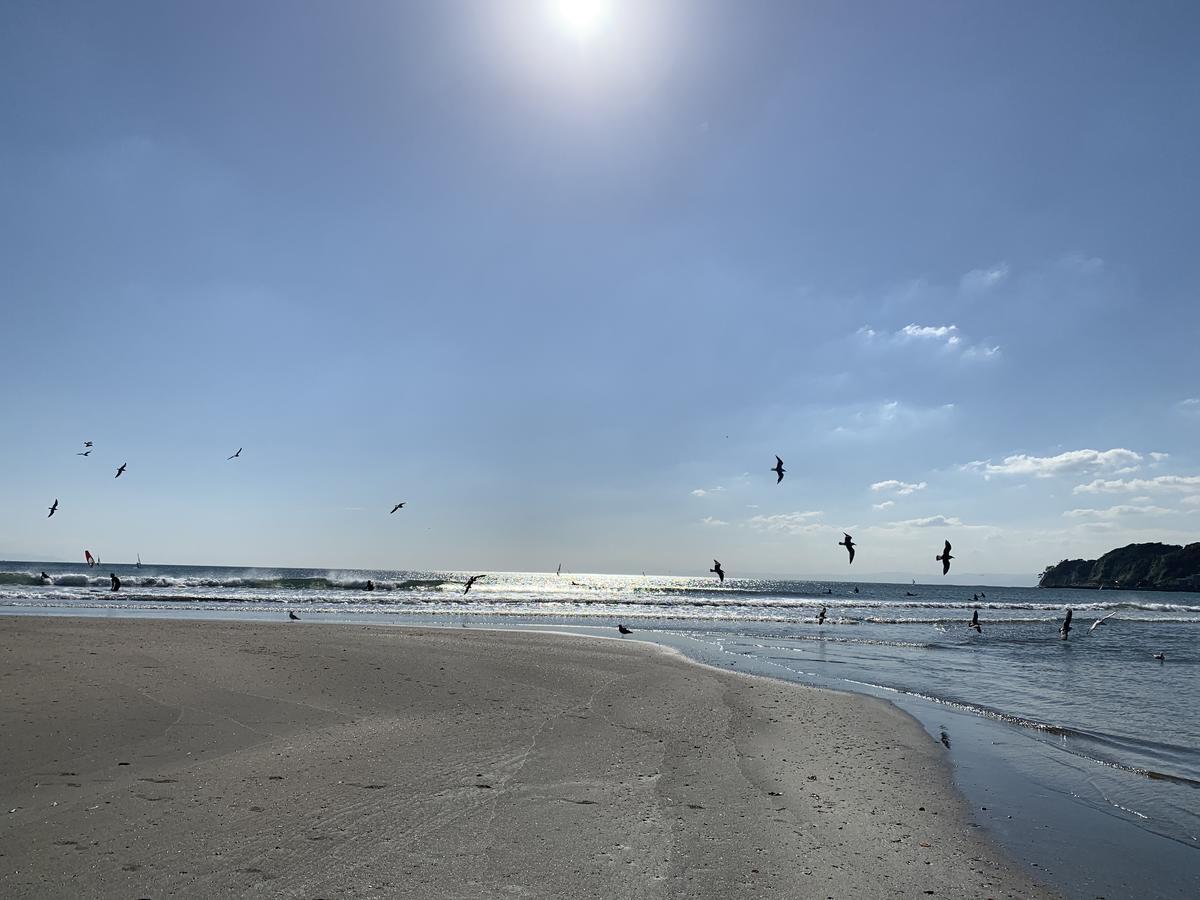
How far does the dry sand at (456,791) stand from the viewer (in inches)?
225

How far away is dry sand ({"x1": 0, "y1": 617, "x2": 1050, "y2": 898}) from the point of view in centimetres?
571

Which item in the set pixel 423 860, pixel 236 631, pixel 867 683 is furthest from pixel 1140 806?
pixel 236 631

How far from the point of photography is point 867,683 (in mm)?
18812

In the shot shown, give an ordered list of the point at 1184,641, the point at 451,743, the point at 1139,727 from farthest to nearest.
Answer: the point at 1184,641 → the point at 1139,727 → the point at 451,743

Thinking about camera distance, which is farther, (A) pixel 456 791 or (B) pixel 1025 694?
(B) pixel 1025 694

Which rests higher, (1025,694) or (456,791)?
(456,791)

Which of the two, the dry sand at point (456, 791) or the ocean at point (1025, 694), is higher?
the dry sand at point (456, 791)

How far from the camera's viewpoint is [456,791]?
25.5 feet

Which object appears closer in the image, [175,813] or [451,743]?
[175,813]

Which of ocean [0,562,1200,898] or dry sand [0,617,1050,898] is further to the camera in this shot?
ocean [0,562,1200,898]

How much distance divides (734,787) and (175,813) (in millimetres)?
6070

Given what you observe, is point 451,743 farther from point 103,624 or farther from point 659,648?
point 103,624

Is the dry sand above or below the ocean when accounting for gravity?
above

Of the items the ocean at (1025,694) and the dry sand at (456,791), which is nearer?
the dry sand at (456,791)
